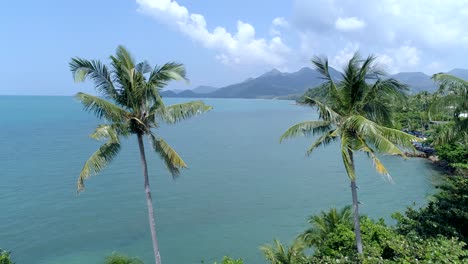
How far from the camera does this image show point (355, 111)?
35.9 ft

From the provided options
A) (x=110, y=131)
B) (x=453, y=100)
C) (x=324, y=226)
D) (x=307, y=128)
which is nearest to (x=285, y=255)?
(x=324, y=226)

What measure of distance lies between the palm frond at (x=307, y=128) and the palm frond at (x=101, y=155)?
203 inches

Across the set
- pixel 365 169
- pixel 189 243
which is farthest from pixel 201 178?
pixel 365 169

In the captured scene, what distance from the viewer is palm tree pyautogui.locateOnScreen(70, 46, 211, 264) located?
9.91 meters

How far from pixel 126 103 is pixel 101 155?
5.67ft

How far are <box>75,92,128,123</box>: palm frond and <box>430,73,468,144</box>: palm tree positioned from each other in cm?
1014

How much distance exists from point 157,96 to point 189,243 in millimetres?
17482

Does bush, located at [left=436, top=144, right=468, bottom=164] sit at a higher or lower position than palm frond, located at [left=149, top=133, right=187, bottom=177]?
lower

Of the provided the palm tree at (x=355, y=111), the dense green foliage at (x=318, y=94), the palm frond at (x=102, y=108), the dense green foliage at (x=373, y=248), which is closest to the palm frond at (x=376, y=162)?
the palm tree at (x=355, y=111)

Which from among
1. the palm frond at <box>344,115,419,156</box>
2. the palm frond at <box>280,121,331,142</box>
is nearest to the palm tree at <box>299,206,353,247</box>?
the palm frond at <box>280,121,331,142</box>

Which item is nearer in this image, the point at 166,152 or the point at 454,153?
the point at 166,152

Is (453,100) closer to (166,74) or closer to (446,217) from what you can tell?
(446,217)

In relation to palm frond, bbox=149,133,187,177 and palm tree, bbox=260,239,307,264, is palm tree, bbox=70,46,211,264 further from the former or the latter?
palm tree, bbox=260,239,307,264

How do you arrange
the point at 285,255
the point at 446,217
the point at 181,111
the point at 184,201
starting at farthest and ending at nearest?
the point at 184,201 → the point at 285,255 → the point at 446,217 → the point at 181,111
